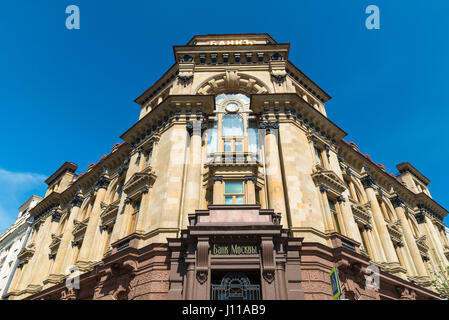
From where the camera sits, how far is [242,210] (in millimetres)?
17109

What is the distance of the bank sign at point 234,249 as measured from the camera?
51.6 feet

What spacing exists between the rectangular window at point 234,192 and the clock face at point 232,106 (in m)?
7.26

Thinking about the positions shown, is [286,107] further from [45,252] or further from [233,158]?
[45,252]

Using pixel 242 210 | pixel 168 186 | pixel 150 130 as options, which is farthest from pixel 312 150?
pixel 150 130

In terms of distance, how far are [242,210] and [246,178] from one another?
3799 mm

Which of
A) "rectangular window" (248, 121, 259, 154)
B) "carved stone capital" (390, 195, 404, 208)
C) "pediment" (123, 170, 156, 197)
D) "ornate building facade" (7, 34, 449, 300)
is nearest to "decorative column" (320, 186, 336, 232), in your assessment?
"ornate building facade" (7, 34, 449, 300)

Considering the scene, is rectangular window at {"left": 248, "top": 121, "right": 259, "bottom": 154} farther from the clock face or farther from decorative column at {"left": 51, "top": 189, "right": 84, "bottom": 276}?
decorative column at {"left": 51, "top": 189, "right": 84, "bottom": 276}

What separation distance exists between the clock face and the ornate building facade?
0.48 feet

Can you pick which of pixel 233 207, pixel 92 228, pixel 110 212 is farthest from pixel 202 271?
pixel 92 228

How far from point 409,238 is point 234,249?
22.7 metres

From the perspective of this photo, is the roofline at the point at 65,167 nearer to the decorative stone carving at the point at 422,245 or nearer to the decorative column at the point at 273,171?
the decorative column at the point at 273,171

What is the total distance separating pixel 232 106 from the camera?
25609mm
